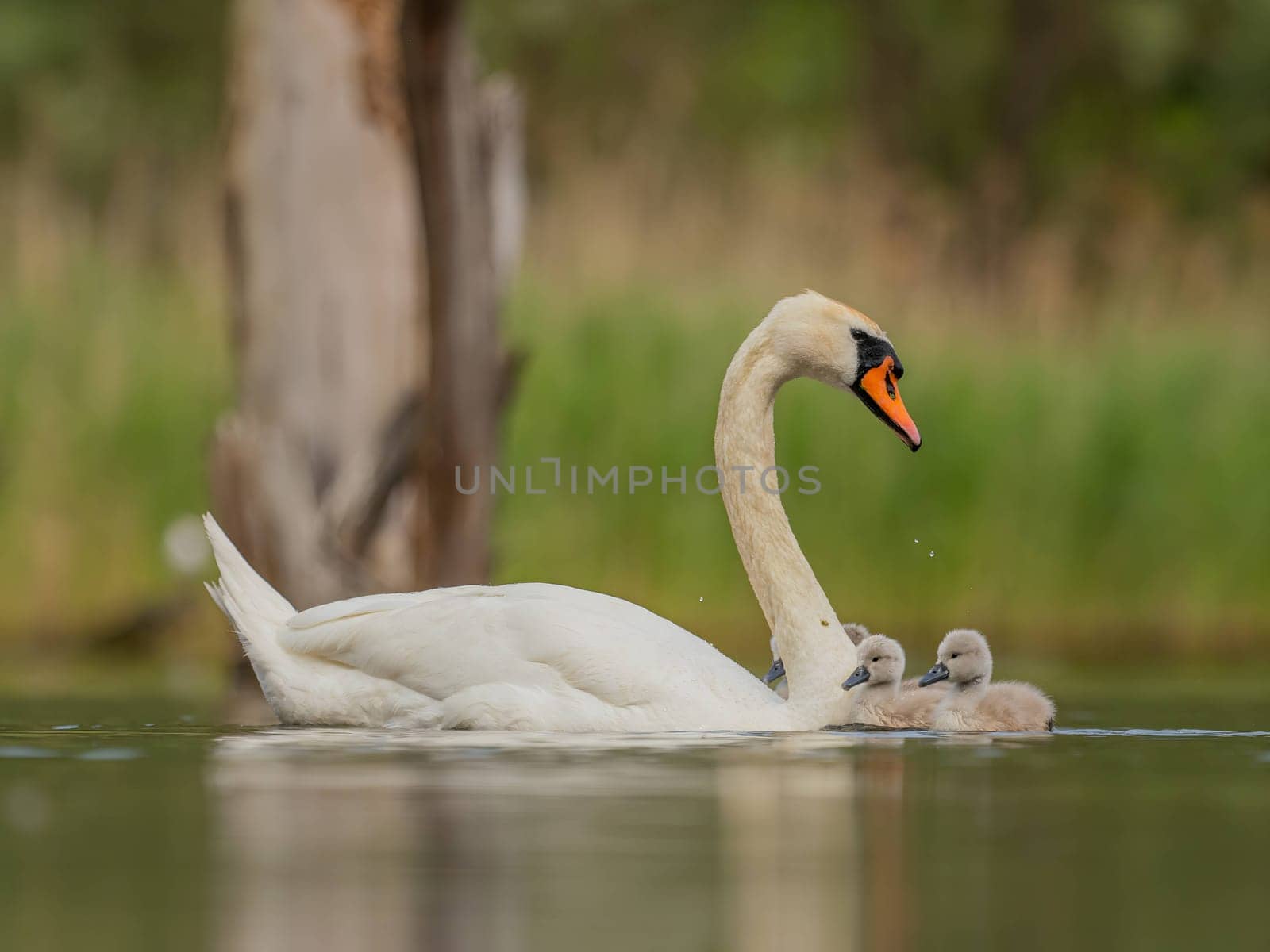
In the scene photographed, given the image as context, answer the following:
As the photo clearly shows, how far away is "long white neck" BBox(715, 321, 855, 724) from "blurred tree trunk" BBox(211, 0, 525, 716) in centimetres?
188

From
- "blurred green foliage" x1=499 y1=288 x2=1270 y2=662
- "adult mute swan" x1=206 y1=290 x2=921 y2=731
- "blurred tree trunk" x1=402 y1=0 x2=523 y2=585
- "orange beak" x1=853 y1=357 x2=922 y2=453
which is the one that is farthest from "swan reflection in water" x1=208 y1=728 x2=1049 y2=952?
"blurred green foliage" x1=499 y1=288 x2=1270 y2=662

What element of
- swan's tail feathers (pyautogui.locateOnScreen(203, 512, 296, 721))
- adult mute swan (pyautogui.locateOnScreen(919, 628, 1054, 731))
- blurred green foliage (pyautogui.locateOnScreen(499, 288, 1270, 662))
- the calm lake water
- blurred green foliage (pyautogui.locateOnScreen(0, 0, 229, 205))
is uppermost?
blurred green foliage (pyautogui.locateOnScreen(0, 0, 229, 205))

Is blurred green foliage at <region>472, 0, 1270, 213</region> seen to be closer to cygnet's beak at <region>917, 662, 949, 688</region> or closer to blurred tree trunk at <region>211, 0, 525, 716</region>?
blurred tree trunk at <region>211, 0, 525, 716</region>

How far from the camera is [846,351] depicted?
7.57 m

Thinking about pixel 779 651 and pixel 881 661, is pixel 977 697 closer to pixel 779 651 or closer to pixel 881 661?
pixel 881 661

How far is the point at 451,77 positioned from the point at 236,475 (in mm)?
1835

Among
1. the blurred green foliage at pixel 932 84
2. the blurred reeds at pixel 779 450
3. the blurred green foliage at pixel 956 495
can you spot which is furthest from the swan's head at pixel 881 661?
the blurred green foliage at pixel 932 84

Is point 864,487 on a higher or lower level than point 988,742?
higher

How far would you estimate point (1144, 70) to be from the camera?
2306 cm

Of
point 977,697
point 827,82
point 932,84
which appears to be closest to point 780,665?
point 977,697

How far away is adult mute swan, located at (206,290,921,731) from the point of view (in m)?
6.83

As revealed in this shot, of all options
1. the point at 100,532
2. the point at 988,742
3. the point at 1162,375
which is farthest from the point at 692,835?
the point at 1162,375

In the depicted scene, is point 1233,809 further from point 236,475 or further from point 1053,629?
point 1053,629

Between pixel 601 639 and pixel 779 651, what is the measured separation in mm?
811
